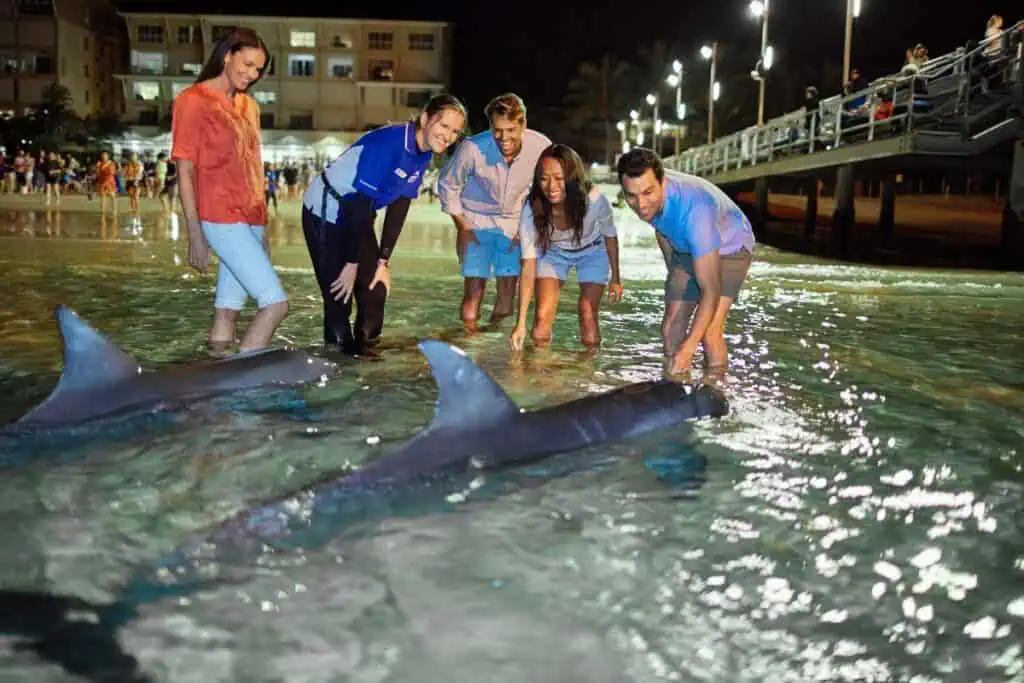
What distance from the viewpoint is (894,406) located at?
241 inches

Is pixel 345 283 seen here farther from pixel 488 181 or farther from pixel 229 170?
pixel 488 181

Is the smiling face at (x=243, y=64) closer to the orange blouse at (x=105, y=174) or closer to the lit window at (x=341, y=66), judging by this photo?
the orange blouse at (x=105, y=174)

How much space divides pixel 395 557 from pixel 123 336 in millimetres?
5225

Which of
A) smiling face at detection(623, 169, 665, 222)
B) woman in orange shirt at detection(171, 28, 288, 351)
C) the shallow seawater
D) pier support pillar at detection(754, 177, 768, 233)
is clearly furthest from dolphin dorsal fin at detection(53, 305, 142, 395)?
pier support pillar at detection(754, 177, 768, 233)

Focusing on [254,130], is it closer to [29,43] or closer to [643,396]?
[643,396]

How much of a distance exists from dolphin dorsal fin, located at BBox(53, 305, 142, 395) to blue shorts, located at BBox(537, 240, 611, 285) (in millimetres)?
3448

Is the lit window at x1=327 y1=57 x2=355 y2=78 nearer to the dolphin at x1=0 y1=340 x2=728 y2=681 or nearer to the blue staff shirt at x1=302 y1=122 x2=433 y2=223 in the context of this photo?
the blue staff shirt at x1=302 y1=122 x2=433 y2=223

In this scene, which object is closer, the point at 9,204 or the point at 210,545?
the point at 210,545

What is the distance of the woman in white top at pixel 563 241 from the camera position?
277 inches

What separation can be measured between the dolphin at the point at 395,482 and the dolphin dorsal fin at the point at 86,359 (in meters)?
1.44

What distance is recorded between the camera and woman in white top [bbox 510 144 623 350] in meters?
7.02

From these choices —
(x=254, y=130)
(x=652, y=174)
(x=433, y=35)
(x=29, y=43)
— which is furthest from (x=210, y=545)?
(x=29, y=43)

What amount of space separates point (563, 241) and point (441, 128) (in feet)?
5.56

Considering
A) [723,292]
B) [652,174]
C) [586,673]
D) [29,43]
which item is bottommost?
[586,673]
